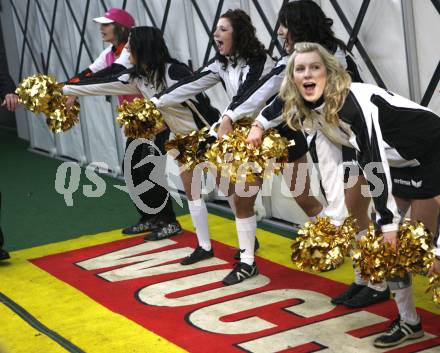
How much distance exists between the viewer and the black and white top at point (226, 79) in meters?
5.61

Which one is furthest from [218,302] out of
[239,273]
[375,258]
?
[375,258]

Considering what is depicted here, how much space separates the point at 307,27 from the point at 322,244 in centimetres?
133

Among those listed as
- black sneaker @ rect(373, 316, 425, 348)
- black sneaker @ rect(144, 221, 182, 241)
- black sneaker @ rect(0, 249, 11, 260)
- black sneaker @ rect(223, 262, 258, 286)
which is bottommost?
black sneaker @ rect(373, 316, 425, 348)

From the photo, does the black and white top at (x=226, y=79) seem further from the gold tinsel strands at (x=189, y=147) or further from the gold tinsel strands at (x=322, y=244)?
the gold tinsel strands at (x=322, y=244)

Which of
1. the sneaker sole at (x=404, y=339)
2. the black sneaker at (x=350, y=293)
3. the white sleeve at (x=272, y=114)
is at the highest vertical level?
the white sleeve at (x=272, y=114)

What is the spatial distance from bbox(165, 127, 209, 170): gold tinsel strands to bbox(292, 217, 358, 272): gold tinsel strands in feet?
3.74

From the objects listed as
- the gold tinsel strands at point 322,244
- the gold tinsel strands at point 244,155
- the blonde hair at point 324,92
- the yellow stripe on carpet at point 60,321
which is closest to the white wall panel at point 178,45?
the gold tinsel strands at point 244,155

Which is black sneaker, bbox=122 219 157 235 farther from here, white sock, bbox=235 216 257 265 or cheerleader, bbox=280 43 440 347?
cheerleader, bbox=280 43 440 347

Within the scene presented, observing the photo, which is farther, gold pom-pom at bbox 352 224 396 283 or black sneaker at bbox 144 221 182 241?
black sneaker at bbox 144 221 182 241

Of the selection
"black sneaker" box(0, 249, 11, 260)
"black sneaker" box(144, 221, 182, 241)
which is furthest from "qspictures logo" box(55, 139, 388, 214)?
"black sneaker" box(0, 249, 11, 260)

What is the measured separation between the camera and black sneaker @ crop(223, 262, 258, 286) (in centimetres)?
590

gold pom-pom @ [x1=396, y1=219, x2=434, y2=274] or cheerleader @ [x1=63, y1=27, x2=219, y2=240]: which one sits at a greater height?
cheerleader @ [x1=63, y1=27, x2=219, y2=240]

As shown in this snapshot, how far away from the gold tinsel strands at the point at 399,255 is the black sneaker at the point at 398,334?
48 cm

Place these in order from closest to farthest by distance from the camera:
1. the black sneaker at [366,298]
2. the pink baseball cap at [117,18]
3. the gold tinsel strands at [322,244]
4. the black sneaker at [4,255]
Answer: the gold tinsel strands at [322,244]
the black sneaker at [366,298]
the black sneaker at [4,255]
the pink baseball cap at [117,18]
